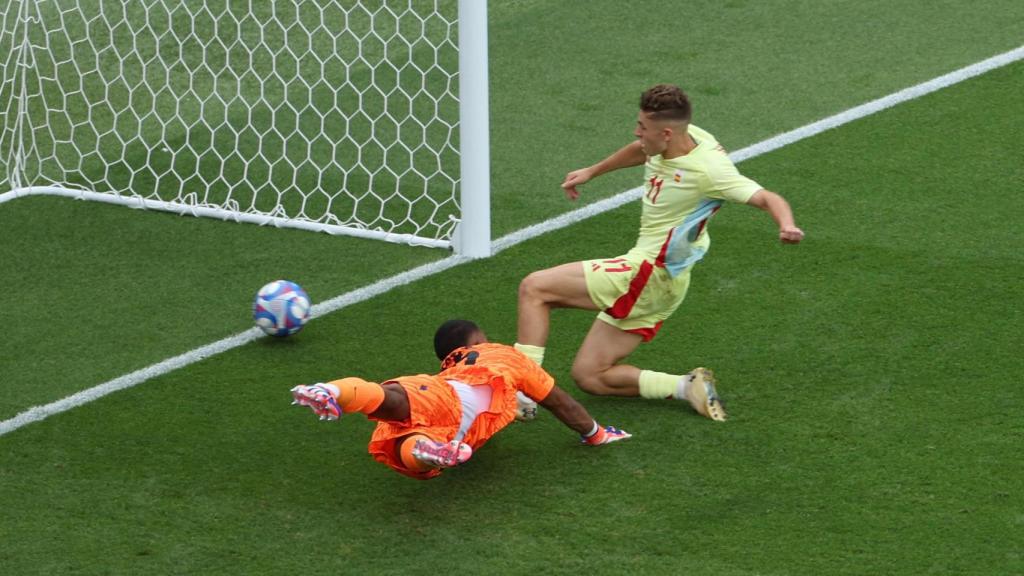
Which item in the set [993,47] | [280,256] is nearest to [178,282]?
[280,256]

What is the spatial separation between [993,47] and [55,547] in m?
7.16

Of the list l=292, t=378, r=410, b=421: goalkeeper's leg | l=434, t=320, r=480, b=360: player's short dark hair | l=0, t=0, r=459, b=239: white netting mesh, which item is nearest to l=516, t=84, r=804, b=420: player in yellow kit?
l=434, t=320, r=480, b=360: player's short dark hair

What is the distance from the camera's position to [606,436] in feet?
19.6

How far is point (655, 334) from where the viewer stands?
6703mm

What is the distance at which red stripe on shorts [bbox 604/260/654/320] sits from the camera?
6.12m

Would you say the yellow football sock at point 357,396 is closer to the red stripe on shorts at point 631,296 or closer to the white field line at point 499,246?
the red stripe on shorts at point 631,296

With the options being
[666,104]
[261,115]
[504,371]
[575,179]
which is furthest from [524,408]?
[261,115]

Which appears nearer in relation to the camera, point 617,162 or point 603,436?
point 603,436

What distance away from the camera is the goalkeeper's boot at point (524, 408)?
6172mm

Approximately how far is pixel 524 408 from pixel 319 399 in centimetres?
133

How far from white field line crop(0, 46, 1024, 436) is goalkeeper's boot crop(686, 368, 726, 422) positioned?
200cm

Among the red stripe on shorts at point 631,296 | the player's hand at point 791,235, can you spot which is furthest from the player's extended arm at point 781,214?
the red stripe on shorts at point 631,296

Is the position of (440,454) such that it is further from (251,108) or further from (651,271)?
(251,108)

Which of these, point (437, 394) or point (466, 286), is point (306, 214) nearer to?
point (466, 286)
